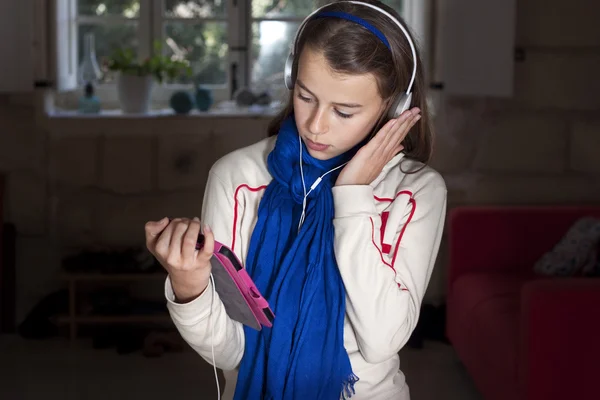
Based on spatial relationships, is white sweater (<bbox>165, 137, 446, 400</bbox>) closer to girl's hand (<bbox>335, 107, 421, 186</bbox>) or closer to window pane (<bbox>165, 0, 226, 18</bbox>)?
girl's hand (<bbox>335, 107, 421, 186</bbox>)

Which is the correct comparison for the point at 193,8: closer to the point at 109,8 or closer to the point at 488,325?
the point at 109,8

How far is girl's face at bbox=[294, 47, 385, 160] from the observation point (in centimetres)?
143

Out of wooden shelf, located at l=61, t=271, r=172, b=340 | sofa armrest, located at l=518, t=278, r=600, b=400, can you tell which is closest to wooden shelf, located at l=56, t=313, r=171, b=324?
wooden shelf, located at l=61, t=271, r=172, b=340

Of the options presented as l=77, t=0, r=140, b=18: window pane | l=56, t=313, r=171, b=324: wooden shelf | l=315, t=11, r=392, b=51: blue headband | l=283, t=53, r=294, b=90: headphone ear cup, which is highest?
l=77, t=0, r=140, b=18: window pane

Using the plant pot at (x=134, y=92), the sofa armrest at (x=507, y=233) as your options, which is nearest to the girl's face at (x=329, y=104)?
the sofa armrest at (x=507, y=233)

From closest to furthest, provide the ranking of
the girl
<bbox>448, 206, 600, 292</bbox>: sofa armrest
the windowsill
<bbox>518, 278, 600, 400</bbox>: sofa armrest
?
1. the girl
2. <bbox>518, 278, 600, 400</bbox>: sofa armrest
3. <bbox>448, 206, 600, 292</bbox>: sofa armrest
4. the windowsill

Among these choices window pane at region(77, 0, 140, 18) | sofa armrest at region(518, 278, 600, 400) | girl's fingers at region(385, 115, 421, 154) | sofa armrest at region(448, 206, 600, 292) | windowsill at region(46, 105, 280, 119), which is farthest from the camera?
window pane at region(77, 0, 140, 18)

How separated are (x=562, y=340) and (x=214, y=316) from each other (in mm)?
1429

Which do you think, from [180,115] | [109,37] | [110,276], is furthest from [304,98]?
[109,37]

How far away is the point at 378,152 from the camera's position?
1.46m

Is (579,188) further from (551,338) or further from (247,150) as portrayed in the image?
(247,150)

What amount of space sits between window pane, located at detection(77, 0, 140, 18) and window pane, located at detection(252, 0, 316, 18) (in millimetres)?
579

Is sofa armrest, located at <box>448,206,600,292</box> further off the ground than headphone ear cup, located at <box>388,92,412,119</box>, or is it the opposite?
headphone ear cup, located at <box>388,92,412,119</box>

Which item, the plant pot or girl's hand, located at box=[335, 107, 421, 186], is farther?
the plant pot
